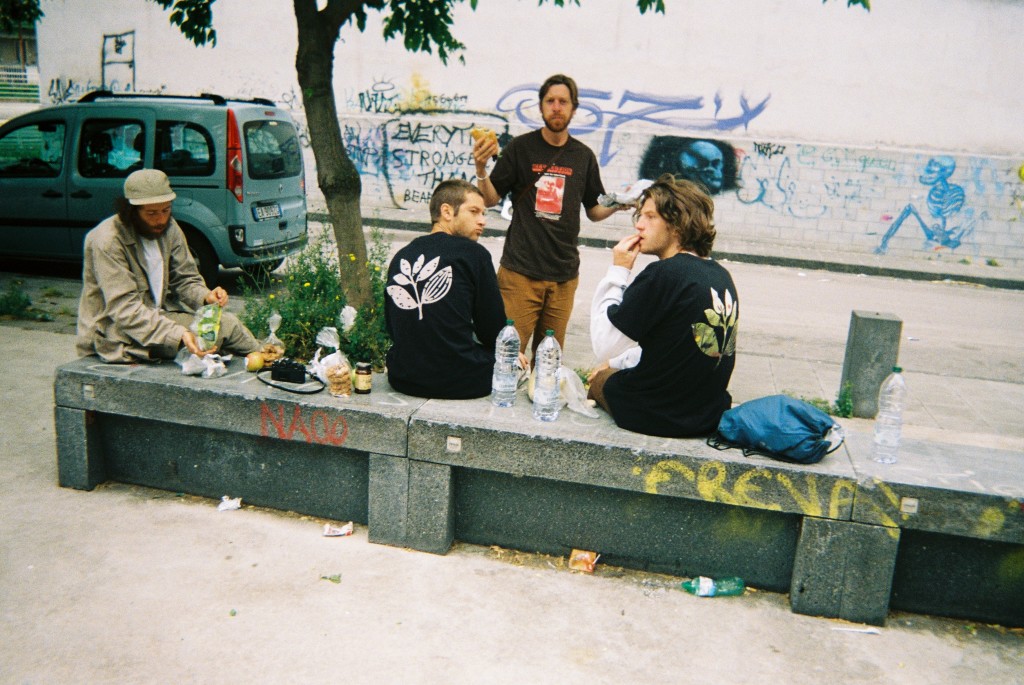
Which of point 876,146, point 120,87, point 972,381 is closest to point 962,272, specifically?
point 876,146

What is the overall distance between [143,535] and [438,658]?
64.7 inches

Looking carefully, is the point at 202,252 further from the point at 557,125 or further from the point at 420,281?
the point at 420,281

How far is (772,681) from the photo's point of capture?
3260 millimetres

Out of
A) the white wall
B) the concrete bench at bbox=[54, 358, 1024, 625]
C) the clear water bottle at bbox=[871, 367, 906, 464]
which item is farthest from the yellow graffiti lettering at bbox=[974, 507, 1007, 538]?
the white wall

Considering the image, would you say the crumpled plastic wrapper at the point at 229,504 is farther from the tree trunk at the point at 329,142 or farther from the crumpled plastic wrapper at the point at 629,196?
the crumpled plastic wrapper at the point at 629,196

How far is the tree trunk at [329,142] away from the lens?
5957mm

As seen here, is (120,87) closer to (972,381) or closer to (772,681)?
(972,381)

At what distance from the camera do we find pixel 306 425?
13.4ft

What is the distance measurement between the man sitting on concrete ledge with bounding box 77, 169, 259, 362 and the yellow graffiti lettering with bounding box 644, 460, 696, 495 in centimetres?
227

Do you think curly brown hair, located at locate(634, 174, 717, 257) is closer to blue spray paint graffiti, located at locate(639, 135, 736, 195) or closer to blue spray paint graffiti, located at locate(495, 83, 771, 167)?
blue spray paint graffiti, located at locate(639, 135, 736, 195)

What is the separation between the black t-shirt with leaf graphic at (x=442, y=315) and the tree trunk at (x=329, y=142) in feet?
6.58

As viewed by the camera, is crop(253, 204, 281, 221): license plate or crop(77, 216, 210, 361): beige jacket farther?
crop(253, 204, 281, 221): license plate

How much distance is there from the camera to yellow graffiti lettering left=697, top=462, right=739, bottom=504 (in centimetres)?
370

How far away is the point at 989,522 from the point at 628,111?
1406 centimetres
